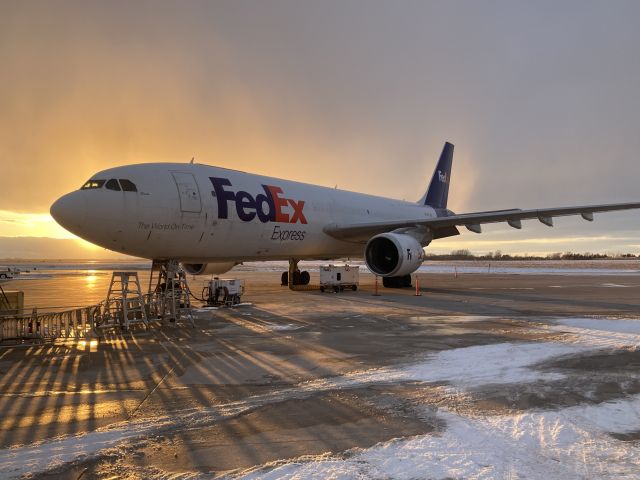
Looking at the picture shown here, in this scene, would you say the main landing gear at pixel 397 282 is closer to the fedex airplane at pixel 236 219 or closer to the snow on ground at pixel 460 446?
the fedex airplane at pixel 236 219

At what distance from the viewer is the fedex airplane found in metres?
11.1

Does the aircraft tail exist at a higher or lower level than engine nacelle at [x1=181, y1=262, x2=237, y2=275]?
higher

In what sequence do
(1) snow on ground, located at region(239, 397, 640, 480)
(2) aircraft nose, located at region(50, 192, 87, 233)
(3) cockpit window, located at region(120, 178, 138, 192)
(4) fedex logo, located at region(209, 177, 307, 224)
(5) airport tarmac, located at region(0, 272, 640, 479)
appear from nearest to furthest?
(1) snow on ground, located at region(239, 397, 640, 480)
(5) airport tarmac, located at region(0, 272, 640, 479)
(2) aircraft nose, located at region(50, 192, 87, 233)
(3) cockpit window, located at region(120, 178, 138, 192)
(4) fedex logo, located at region(209, 177, 307, 224)

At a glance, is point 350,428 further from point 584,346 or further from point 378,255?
point 378,255

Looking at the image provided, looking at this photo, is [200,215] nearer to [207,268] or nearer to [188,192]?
[188,192]

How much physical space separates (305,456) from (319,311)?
8.78 metres

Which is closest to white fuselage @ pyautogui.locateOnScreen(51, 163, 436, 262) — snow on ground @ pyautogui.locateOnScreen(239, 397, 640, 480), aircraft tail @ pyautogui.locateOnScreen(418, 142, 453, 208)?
snow on ground @ pyautogui.locateOnScreen(239, 397, 640, 480)

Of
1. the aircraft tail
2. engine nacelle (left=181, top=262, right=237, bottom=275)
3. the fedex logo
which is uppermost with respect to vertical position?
the aircraft tail

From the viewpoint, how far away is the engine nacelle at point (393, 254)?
16.3 meters

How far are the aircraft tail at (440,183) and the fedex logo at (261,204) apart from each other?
13.6 metres

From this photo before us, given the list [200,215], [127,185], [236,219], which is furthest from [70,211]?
[236,219]

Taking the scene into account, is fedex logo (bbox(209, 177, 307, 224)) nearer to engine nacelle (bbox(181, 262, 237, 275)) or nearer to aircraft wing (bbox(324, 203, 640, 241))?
aircraft wing (bbox(324, 203, 640, 241))

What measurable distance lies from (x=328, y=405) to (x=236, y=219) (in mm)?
9720

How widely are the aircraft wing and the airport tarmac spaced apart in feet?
30.6
